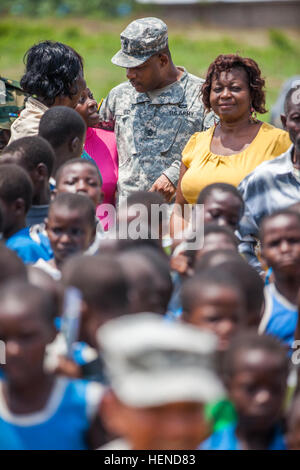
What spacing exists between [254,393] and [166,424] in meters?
0.87

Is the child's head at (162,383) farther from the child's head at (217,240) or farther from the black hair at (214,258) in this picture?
the child's head at (217,240)

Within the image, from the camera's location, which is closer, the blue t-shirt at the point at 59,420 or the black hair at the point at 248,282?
the blue t-shirt at the point at 59,420

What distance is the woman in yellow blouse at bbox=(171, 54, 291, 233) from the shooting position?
4.75m

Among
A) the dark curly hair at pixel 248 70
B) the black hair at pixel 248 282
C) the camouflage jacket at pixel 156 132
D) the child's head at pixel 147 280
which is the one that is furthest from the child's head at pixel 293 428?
the camouflage jacket at pixel 156 132

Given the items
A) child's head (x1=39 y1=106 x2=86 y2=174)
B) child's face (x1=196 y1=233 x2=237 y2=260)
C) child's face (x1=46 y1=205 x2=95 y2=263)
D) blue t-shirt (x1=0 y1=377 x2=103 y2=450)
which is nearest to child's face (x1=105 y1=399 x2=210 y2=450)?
blue t-shirt (x1=0 y1=377 x2=103 y2=450)

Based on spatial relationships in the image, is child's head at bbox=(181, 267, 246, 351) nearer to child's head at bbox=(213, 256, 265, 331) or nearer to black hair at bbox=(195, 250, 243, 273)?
child's head at bbox=(213, 256, 265, 331)

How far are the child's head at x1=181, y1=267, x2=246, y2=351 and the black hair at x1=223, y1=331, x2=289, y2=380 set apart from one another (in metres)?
0.08

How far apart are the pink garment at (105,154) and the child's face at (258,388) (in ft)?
9.59

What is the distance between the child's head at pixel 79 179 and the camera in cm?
449

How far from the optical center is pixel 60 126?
489 centimetres

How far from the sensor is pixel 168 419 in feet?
6.13

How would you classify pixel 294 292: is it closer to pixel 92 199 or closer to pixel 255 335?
pixel 255 335

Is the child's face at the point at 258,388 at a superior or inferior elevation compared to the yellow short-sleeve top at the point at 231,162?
inferior
